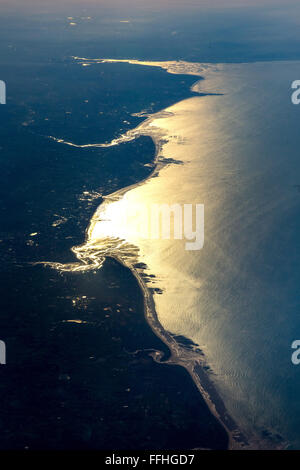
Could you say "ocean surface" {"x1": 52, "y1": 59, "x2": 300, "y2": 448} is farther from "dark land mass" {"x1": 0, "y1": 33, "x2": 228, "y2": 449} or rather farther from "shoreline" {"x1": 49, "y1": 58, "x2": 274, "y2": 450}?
"dark land mass" {"x1": 0, "y1": 33, "x2": 228, "y2": 449}

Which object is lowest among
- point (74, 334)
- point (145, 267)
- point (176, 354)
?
point (176, 354)

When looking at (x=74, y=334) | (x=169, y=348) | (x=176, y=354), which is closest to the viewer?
(x=176, y=354)

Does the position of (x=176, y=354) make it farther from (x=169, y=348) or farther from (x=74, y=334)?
(x=74, y=334)

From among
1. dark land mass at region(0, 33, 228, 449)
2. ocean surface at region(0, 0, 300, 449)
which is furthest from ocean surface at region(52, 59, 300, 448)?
dark land mass at region(0, 33, 228, 449)

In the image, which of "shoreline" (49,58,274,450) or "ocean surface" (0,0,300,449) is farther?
"ocean surface" (0,0,300,449)

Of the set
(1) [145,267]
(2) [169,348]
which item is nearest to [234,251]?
(1) [145,267]

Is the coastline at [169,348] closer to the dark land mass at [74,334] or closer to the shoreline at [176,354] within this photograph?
the shoreline at [176,354]

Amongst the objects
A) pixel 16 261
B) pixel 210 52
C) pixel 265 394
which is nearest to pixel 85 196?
pixel 16 261

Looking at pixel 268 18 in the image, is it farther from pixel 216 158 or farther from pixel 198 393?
pixel 198 393

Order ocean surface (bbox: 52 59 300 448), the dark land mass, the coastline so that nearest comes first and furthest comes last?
the dark land mass
the coastline
ocean surface (bbox: 52 59 300 448)
